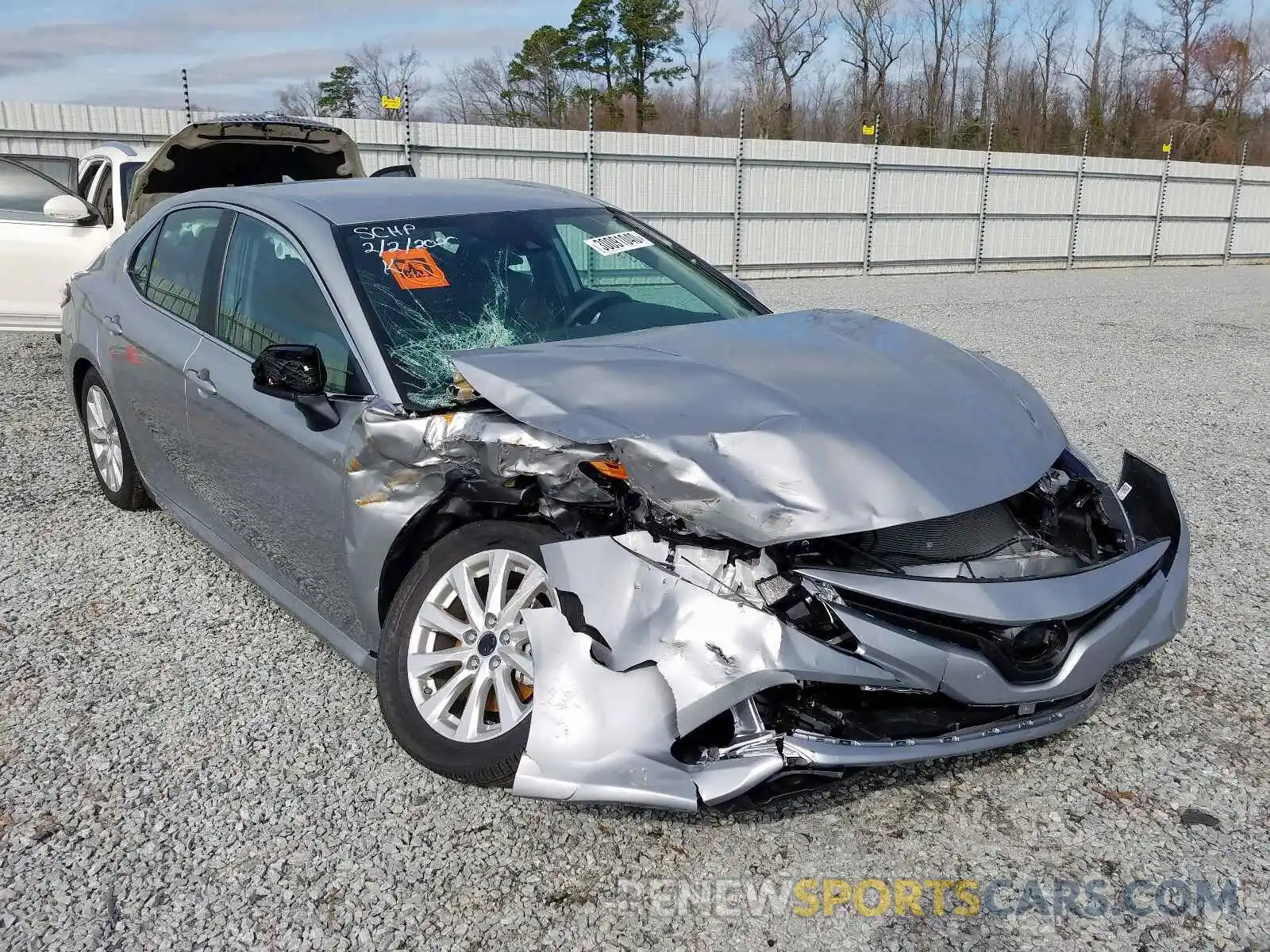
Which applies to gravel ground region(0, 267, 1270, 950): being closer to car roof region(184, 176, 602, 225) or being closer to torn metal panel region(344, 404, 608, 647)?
torn metal panel region(344, 404, 608, 647)

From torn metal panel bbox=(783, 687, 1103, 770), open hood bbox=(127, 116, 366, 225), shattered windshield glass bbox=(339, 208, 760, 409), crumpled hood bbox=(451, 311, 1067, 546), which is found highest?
open hood bbox=(127, 116, 366, 225)

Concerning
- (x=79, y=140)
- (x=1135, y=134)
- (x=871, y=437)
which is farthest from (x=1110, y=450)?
(x=1135, y=134)

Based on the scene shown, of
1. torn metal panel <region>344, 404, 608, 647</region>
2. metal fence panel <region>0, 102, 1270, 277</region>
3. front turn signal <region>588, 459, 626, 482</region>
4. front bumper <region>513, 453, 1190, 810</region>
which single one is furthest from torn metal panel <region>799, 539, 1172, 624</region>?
metal fence panel <region>0, 102, 1270, 277</region>

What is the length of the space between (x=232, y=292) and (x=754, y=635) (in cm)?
242

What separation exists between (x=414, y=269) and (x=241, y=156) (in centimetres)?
581

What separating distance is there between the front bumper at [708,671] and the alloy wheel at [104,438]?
317 cm

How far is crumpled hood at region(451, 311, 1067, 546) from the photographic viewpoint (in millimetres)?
2338

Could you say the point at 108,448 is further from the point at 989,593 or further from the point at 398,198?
the point at 989,593

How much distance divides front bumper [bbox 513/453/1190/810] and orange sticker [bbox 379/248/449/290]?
46.6 inches

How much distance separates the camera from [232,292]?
12.0ft

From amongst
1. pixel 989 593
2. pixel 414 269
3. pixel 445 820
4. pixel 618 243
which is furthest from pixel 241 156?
pixel 989 593

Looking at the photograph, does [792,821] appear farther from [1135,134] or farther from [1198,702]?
[1135,134]

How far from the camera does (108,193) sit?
8547 millimetres

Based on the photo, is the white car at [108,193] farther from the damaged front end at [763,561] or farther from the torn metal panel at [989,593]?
the torn metal panel at [989,593]
